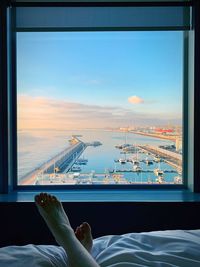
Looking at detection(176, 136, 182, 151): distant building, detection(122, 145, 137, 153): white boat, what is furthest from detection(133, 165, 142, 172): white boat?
detection(176, 136, 182, 151): distant building

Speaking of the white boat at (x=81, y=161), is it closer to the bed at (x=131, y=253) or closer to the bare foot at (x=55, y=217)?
the bare foot at (x=55, y=217)

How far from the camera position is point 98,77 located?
6.99ft

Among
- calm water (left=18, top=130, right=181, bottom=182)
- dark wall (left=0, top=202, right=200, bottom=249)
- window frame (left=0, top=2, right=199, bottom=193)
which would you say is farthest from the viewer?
calm water (left=18, top=130, right=181, bottom=182)

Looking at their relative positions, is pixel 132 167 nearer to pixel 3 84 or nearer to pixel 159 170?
pixel 159 170

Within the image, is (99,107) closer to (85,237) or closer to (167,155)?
(167,155)

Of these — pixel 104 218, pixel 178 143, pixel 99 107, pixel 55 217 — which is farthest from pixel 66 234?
pixel 178 143

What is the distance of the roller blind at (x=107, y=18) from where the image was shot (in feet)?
6.68

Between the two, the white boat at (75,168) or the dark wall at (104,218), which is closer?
the dark wall at (104,218)

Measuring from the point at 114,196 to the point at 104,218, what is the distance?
18 centimetres

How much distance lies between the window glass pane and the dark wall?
36 centimetres

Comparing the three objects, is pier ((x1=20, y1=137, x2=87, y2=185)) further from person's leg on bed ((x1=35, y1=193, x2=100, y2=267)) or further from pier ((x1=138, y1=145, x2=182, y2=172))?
person's leg on bed ((x1=35, y1=193, x2=100, y2=267))

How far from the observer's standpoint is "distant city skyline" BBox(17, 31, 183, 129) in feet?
6.98

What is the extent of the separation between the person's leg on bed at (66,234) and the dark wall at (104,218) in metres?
0.52

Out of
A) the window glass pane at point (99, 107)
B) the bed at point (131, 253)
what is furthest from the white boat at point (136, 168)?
the bed at point (131, 253)
